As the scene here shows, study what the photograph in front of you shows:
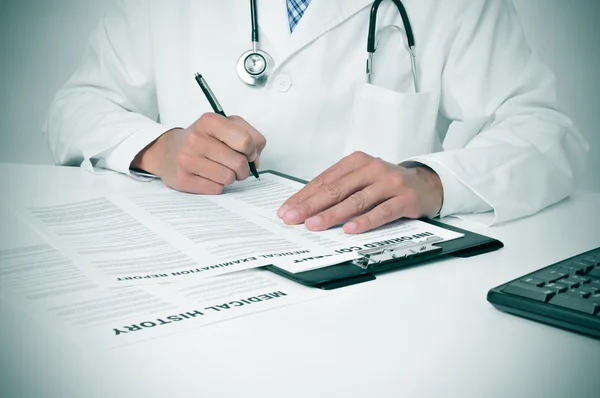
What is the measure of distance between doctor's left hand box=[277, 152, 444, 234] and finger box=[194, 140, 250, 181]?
148 mm

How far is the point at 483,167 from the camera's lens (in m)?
0.97

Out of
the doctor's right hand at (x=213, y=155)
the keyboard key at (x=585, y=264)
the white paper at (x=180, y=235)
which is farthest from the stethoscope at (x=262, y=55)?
the keyboard key at (x=585, y=264)

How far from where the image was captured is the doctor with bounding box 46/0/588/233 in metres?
1.17

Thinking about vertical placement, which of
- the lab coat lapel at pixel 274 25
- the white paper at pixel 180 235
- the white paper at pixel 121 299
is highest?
the lab coat lapel at pixel 274 25

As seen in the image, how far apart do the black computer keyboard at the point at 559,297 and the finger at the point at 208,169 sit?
504 millimetres

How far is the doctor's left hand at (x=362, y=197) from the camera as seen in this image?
0.80 metres

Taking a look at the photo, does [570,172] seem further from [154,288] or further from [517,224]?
[154,288]

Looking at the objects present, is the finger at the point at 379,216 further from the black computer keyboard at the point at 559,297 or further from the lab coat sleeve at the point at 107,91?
the lab coat sleeve at the point at 107,91

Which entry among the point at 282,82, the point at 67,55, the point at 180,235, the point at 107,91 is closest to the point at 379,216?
the point at 180,235

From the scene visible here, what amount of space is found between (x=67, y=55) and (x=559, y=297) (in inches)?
63.2

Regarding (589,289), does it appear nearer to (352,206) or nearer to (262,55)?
(352,206)

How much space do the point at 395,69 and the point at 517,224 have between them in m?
0.49

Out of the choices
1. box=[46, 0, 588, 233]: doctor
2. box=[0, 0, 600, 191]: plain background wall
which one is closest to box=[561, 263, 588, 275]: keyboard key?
box=[46, 0, 588, 233]: doctor

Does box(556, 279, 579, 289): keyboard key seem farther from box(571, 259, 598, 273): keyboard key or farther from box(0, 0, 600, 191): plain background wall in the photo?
box(0, 0, 600, 191): plain background wall
